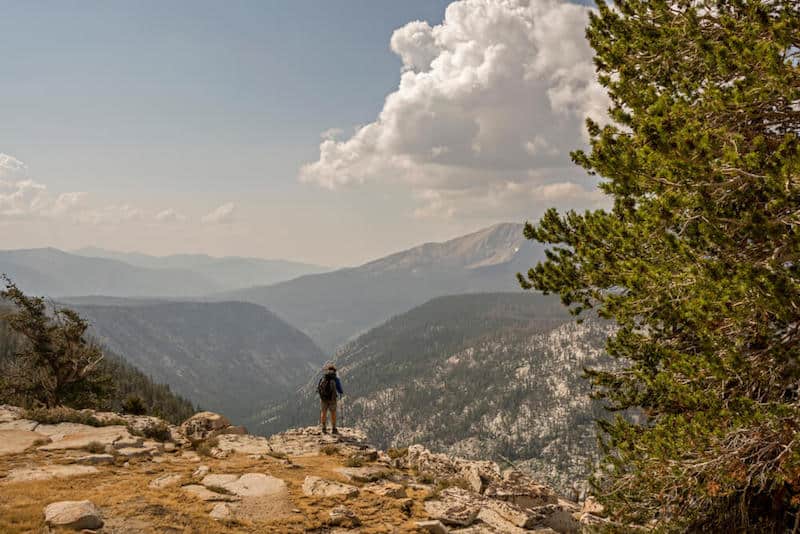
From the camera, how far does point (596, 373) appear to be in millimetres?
12344

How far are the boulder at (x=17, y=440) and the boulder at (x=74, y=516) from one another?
22.1 feet

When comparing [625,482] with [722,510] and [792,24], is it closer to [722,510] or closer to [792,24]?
[722,510]

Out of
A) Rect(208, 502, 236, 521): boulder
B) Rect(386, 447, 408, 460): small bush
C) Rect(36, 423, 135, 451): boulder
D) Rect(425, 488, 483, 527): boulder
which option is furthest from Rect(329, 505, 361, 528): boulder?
Rect(36, 423, 135, 451): boulder

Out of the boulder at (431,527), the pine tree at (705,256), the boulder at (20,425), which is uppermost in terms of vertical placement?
the pine tree at (705,256)

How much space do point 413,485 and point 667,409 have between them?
7.76 meters

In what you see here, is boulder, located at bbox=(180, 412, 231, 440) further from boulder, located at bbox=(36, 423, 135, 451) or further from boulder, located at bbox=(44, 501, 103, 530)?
boulder, located at bbox=(44, 501, 103, 530)

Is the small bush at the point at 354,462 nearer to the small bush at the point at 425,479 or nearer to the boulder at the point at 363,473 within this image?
the boulder at the point at 363,473

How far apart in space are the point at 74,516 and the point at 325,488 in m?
5.86

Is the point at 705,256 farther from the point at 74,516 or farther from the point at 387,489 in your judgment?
the point at 74,516

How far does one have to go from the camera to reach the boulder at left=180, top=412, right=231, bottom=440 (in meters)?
18.9

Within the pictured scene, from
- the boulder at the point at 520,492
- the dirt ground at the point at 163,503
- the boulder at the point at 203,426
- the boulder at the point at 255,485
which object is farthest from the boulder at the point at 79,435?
the boulder at the point at 520,492

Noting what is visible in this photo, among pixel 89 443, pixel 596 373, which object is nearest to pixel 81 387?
pixel 89 443

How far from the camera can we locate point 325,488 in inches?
482

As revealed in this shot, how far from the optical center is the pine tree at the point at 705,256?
7320 mm
